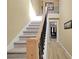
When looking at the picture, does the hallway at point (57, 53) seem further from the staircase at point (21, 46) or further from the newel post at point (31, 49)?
the newel post at point (31, 49)

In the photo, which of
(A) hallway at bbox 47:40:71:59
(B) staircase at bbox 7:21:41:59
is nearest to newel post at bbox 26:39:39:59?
(B) staircase at bbox 7:21:41:59

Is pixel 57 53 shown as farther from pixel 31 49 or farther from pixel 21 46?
pixel 31 49

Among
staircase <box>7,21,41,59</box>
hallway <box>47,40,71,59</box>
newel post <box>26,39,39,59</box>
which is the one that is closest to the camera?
newel post <box>26,39,39,59</box>

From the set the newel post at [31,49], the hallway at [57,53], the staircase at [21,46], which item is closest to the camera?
the newel post at [31,49]

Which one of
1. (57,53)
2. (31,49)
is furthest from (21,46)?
(57,53)

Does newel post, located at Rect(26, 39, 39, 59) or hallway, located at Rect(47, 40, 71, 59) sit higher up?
newel post, located at Rect(26, 39, 39, 59)

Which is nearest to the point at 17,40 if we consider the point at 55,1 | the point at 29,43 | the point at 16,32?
the point at 16,32

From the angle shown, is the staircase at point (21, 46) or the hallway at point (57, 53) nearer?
the staircase at point (21, 46)

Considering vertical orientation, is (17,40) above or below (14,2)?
below

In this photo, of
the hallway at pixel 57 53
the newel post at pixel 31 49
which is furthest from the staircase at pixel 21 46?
the newel post at pixel 31 49

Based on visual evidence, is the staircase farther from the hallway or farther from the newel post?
the newel post
